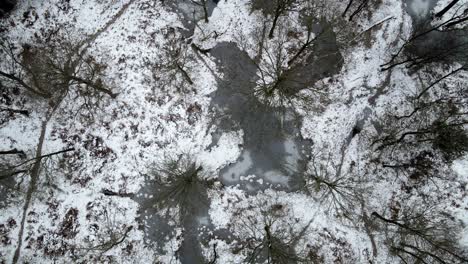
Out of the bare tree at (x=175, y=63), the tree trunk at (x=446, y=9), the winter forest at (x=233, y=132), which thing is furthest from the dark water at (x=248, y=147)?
the tree trunk at (x=446, y=9)

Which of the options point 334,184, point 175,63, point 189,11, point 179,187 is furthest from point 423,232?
point 189,11

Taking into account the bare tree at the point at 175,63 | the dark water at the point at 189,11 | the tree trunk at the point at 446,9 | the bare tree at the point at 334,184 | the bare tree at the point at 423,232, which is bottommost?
the bare tree at the point at 423,232

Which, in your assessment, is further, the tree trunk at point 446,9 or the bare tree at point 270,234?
the tree trunk at point 446,9

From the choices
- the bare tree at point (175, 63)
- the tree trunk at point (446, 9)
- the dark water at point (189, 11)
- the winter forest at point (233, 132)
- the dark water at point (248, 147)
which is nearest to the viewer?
the winter forest at point (233, 132)

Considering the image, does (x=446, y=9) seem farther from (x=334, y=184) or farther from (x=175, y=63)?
(x=175, y=63)

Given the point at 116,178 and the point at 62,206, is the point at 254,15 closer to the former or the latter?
the point at 116,178

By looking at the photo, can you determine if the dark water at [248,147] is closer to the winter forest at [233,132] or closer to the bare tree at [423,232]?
the winter forest at [233,132]

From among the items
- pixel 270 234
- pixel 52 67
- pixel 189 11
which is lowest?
pixel 270 234

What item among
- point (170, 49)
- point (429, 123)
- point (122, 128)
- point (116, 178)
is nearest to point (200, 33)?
point (170, 49)

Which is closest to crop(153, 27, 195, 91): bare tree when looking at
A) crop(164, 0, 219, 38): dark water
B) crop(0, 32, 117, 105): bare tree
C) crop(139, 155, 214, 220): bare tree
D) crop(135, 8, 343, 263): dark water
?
crop(164, 0, 219, 38): dark water
